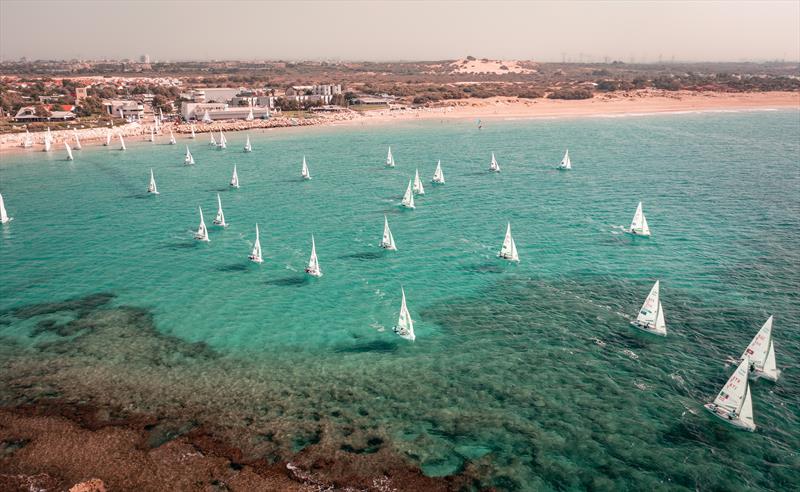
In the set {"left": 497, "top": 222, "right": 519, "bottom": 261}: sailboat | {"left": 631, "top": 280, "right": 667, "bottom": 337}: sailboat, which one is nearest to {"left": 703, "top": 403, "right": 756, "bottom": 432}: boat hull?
{"left": 631, "top": 280, "right": 667, "bottom": 337}: sailboat

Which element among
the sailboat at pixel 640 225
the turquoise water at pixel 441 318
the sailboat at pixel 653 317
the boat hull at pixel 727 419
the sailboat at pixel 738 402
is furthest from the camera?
the sailboat at pixel 640 225

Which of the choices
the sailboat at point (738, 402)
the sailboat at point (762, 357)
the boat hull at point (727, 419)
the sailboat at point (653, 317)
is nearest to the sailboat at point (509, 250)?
the sailboat at point (653, 317)

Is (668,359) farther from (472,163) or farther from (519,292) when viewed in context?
(472,163)

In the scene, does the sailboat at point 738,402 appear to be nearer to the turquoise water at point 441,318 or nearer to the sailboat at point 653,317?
the turquoise water at point 441,318

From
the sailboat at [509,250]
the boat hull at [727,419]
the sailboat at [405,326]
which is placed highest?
the sailboat at [509,250]

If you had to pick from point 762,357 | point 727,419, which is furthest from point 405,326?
point 762,357

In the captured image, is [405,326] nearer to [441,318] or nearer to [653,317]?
[441,318]

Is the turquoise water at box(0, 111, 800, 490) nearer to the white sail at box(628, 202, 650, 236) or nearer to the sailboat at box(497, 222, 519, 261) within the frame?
the sailboat at box(497, 222, 519, 261)
